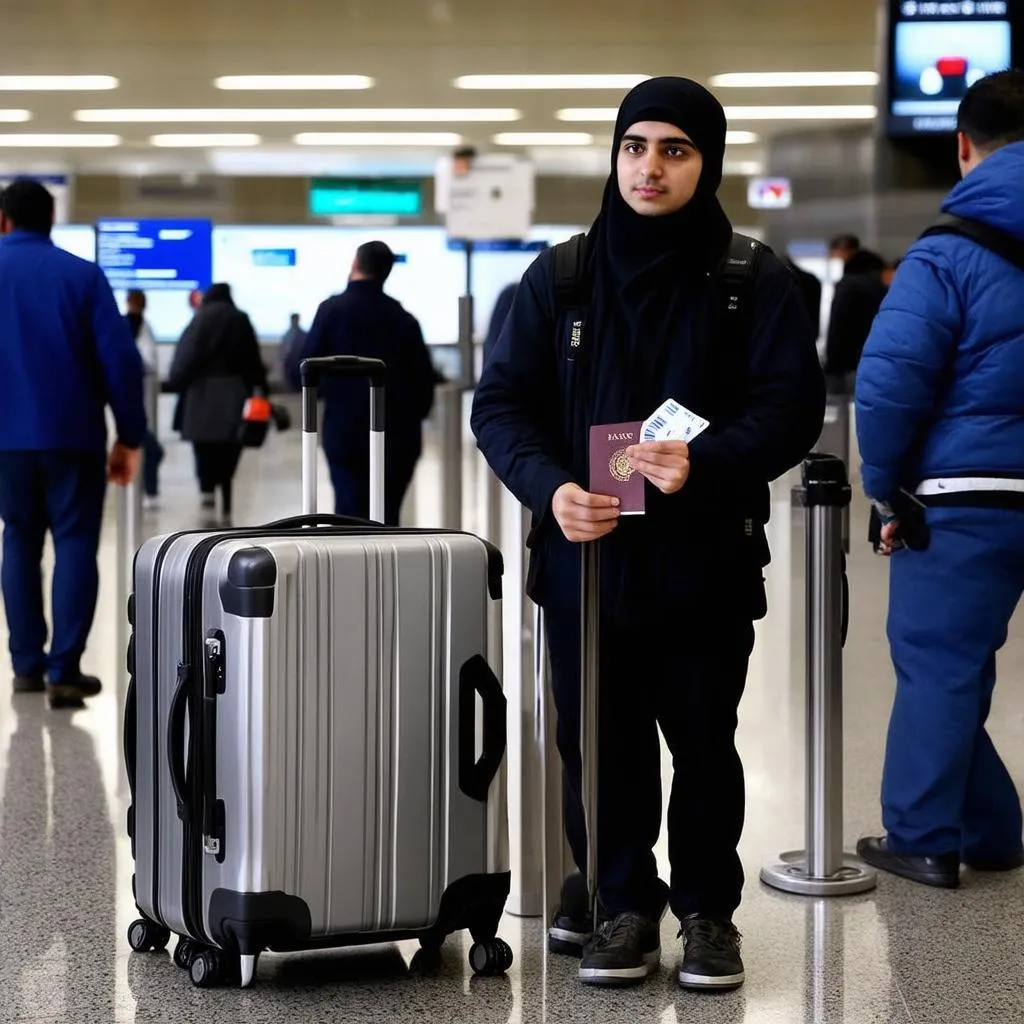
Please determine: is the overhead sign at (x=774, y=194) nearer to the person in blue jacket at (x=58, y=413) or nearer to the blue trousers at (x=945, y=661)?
the person in blue jacket at (x=58, y=413)

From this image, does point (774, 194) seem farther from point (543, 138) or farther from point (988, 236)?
point (988, 236)

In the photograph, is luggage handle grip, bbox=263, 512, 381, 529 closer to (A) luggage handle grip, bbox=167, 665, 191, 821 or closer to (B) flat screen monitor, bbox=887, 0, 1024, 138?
(A) luggage handle grip, bbox=167, 665, 191, 821

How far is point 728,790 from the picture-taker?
10.3ft

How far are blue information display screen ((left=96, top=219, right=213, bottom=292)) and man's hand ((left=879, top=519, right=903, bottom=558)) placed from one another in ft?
33.2

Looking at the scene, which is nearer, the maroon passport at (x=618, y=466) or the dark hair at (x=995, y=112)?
the maroon passport at (x=618, y=466)

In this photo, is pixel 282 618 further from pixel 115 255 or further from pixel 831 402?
pixel 115 255

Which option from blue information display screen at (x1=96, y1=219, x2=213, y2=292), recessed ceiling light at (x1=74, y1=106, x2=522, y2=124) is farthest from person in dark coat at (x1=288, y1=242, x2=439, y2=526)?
recessed ceiling light at (x1=74, y1=106, x2=522, y2=124)

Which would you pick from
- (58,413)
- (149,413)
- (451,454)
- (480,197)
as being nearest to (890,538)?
(58,413)

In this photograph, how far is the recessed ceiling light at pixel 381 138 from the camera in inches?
727

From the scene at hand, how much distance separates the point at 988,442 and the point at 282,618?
154cm

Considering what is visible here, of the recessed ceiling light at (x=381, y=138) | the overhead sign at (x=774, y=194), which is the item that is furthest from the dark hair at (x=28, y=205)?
the overhead sign at (x=774, y=194)

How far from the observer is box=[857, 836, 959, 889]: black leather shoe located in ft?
12.6

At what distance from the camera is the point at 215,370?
36.6ft

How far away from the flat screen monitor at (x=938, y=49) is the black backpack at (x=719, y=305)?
765 centimetres
